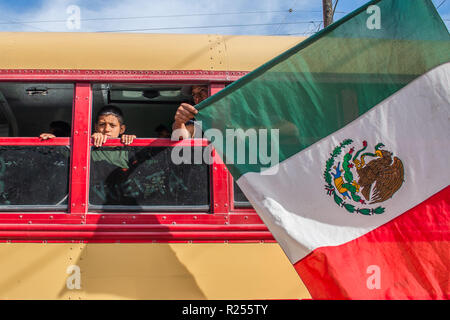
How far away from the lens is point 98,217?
2.41 m

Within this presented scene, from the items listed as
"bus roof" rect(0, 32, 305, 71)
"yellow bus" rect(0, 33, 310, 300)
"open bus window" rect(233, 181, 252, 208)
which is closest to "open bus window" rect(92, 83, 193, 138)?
"yellow bus" rect(0, 33, 310, 300)

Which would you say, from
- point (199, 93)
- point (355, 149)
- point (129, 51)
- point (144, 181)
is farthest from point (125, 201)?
point (355, 149)

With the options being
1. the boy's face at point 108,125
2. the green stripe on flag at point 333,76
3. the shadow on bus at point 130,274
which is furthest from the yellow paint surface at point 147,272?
the boy's face at point 108,125

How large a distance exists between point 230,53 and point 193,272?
149cm

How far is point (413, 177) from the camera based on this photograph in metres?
2.08

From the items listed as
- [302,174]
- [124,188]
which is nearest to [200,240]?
[124,188]

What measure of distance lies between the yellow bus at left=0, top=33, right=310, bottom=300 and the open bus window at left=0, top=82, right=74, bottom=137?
52 millimetres

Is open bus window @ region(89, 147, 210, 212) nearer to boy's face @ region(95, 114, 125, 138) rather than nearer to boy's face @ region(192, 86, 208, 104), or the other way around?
boy's face @ region(95, 114, 125, 138)

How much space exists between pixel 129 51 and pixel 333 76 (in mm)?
1388

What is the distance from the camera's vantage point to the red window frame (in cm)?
237

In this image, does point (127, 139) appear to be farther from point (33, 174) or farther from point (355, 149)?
point (355, 149)

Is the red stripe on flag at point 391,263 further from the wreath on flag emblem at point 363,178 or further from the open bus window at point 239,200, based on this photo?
the open bus window at point 239,200

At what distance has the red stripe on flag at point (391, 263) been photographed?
195cm

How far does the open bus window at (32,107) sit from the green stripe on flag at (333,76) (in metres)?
1.29
